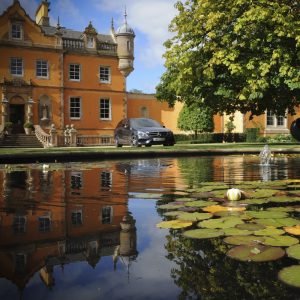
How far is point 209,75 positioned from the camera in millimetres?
16797

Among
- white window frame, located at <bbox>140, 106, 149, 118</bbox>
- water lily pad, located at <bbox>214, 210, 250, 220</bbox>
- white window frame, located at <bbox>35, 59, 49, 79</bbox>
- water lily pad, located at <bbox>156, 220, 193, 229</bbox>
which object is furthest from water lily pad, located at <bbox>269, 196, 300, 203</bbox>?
white window frame, located at <bbox>140, 106, 149, 118</bbox>

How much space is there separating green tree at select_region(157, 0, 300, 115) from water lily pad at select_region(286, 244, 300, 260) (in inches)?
520

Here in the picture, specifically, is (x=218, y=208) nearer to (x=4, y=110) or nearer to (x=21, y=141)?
(x=21, y=141)

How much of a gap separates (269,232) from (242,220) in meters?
0.50

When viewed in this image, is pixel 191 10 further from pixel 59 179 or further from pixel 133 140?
pixel 59 179

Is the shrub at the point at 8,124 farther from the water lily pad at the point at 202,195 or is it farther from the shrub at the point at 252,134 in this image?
the water lily pad at the point at 202,195

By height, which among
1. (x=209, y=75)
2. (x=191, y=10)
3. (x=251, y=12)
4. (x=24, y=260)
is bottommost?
(x=24, y=260)

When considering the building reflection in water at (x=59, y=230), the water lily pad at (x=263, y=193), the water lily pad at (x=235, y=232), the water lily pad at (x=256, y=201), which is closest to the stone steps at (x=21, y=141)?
the building reflection in water at (x=59, y=230)

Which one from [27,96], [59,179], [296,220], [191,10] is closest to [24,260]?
[296,220]

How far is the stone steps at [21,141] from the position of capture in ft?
91.7

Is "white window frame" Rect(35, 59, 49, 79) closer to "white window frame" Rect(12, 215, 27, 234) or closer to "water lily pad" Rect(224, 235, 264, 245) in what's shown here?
"white window frame" Rect(12, 215, 27, 234)

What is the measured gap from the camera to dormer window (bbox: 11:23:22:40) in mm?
32969

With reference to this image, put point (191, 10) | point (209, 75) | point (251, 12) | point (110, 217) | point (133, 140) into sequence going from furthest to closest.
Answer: point (133, 140) < point (191, 10) < point (209, 75) < point (251, 12) < point (110, 217)

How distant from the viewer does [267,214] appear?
12.5 feet
